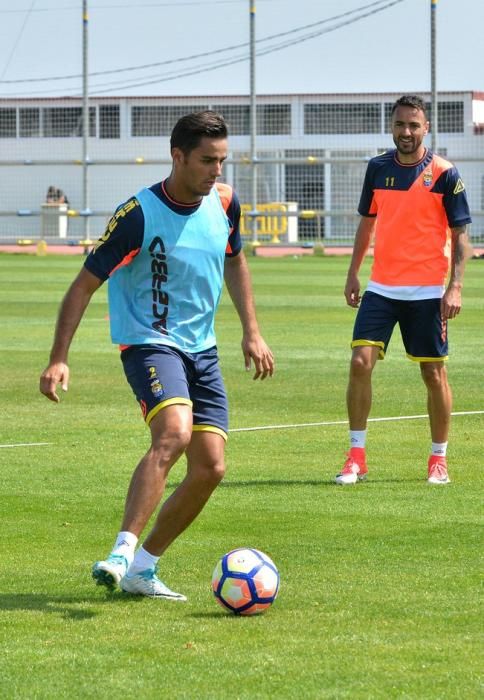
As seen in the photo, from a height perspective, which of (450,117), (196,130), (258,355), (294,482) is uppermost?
(450,117)

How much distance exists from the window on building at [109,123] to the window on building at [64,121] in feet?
0.91

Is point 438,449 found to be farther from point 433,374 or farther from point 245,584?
point 245,584

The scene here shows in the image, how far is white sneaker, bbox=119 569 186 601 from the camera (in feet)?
20.4

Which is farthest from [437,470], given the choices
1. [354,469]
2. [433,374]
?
[433,374]

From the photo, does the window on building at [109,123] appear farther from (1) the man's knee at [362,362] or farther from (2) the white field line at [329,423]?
(1) the man's knee at [362,362]

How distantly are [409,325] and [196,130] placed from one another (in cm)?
358

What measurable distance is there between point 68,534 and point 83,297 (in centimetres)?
174

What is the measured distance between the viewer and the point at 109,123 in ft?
→ 135

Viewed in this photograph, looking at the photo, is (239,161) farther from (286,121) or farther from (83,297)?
(83,297)

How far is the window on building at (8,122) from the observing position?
4369cm

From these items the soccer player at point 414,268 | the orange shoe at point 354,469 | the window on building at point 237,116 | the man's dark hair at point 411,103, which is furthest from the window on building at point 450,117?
the orange shoe at point 354,469

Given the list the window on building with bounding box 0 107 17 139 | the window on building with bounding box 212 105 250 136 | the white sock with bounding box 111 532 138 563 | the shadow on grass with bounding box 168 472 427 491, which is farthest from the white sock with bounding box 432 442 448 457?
the window on building with bounding box 0 107 17 139

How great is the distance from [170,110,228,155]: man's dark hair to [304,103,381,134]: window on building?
31.5 meters

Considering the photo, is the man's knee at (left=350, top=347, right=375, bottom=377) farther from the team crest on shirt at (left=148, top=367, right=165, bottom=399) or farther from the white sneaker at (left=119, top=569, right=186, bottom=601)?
the white sneaker at (left=119, top=569, right=186, bottom=601)
